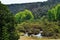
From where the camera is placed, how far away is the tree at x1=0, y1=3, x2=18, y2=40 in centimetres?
708

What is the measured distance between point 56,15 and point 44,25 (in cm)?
442

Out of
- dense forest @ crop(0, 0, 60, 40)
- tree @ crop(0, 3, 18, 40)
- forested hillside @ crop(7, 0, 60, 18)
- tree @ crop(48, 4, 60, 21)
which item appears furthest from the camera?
forested hillside @ crop(7, 0, 60, 18)

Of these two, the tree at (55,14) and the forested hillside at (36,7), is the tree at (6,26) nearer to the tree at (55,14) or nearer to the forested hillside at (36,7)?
the tree at (55,14)

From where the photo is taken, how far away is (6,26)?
7207 millimetres

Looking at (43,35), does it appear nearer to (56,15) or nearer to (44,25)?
(44,25)

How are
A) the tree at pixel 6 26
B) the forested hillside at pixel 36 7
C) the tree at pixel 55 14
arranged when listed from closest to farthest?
the tree at pixel 6 26 < the tree at pixel 55 14 < the forested hillside at pixel 36 7

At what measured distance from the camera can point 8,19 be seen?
7434mm

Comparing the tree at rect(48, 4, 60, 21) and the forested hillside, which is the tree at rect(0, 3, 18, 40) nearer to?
the tree at rect(48, 4, 60, 21)

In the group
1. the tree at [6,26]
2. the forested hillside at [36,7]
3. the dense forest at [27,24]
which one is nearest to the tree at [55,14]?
the dense forest at [27,24]

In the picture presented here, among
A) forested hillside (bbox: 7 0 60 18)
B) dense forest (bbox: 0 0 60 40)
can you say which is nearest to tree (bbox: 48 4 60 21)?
dense forest (bbox: 0 0 60 40)

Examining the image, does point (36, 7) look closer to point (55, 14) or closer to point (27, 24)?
point (55, 14)

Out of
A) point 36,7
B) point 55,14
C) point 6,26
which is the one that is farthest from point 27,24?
point 36,7

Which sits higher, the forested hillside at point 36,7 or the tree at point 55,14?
the forested hillside at point 36,7

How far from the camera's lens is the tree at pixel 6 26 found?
7.08 meters
